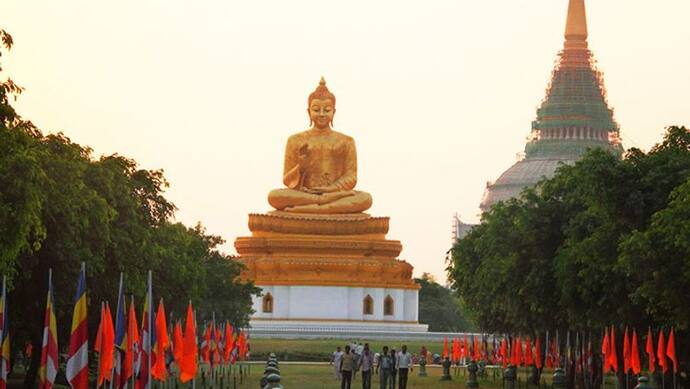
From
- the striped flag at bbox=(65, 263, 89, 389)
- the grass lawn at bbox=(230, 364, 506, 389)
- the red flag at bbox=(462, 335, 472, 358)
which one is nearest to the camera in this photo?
the striped flag at bbox=(65, 263, 89, 389)

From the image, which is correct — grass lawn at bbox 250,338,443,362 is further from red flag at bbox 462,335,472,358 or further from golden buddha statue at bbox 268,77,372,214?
golden buddha statue at bbox 268,77,372,214

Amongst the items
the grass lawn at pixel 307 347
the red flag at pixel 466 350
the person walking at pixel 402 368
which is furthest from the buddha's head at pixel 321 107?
the person walking at pixel 402 368

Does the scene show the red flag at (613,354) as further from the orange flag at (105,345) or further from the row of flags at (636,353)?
the orange flag at (105,345)

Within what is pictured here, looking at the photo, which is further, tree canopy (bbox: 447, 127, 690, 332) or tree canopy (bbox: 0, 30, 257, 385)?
tree canopy (bbox: 447, 127, 690, 332)

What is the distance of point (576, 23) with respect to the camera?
593 ft

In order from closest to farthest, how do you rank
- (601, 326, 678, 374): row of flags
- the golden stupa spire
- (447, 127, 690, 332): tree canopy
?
(447, 127, 690, 332): tree canopy
(601, 326, 678, 374): row of flags
the golden stupa spire

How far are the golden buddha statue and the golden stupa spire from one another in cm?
6442

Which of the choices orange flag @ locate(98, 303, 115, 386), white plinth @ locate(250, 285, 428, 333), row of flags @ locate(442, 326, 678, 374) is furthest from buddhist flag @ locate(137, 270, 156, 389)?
white plinth @ locate(250, 285, 428, 333)

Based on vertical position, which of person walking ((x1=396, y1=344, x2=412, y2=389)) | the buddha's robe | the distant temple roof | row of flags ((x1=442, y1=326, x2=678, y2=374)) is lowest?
person walking ((x1=396, y1=344, x2=412, y2=389))

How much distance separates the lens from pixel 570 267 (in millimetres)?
55938

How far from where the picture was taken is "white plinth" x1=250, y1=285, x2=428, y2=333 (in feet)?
375

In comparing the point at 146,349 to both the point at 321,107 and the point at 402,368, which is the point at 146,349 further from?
the point at 321,107

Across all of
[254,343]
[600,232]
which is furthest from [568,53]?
[600,232]

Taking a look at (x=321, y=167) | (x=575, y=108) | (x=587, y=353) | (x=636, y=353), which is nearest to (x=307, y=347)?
(x=321, y=167)
